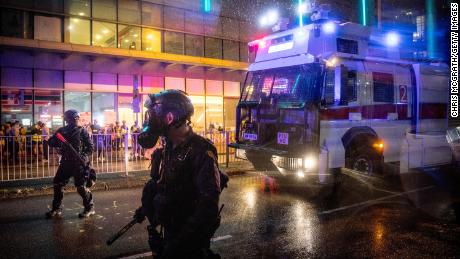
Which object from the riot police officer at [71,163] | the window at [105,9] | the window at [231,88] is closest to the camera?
the riot police officer at [71,163]

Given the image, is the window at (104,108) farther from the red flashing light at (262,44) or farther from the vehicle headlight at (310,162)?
the vehicle headlight at (310,162)

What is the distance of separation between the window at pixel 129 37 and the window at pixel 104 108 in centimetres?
280

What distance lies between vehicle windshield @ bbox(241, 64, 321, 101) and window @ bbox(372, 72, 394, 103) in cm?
194

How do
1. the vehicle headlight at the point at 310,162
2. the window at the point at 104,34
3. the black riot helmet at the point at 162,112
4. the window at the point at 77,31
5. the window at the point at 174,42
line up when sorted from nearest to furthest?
the black riot helmet at the point at 162,112 → the vehicle headlight at the point at 310,162 → the window at the point at 77,31 → the window at the point at 104,34 → the window at the point at 174,42

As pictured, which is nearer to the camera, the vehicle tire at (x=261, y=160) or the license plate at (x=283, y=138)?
the license plate at (x=283, y=138)

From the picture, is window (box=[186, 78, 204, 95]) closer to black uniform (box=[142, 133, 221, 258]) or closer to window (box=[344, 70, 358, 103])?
window (box=[344, 70, 358, 103])

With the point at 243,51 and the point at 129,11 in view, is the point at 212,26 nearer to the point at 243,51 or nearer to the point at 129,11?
the point at 243,51

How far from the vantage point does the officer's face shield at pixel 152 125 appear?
8.61 ft

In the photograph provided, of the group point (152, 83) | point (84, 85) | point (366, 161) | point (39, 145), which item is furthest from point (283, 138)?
point (152, 83)

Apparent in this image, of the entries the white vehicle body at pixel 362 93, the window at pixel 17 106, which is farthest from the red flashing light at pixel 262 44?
the window at pixel 17 106

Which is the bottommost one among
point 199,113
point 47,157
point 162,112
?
point 47,157

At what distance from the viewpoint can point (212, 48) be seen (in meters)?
22.7

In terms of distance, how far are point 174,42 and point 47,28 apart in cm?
667

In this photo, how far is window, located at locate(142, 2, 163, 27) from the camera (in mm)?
20312
